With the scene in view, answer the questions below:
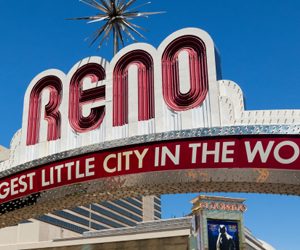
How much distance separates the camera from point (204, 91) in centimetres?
1117

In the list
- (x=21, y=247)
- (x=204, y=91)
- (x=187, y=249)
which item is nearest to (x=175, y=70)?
(x=204, y=91)

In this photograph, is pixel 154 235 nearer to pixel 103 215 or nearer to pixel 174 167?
pixel 174 167

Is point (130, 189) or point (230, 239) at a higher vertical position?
point (230, 239)

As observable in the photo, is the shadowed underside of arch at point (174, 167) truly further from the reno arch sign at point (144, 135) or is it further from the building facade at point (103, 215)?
the building facade at point (103, 215)

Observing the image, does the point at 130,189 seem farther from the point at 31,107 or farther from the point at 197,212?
the point at 197,212

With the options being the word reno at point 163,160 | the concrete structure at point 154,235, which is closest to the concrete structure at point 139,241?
the concrete structure at point 154,235

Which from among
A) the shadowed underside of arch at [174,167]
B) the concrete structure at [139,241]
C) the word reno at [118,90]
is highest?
the concrete structure at [139,241]

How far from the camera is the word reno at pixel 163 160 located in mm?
10297

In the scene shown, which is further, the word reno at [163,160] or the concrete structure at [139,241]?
the concrete structure at [139,241]

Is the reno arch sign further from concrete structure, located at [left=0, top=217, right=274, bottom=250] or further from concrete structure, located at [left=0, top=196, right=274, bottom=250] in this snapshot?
concrete structure, located at [left=0, top=196, right=274, bottom=250]

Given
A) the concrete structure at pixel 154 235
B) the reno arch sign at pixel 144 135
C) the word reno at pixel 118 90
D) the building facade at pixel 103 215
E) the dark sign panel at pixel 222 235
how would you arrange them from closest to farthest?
the reno arch sign at pixel 144 135, the word reno at pixel 118 90, the concrete structure at pixel 154 235, the dark sign panel at pixel 222 235, the building facade at pixel 103 215

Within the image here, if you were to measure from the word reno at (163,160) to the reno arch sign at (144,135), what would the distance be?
0.07 feet

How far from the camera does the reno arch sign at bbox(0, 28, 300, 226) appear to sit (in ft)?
34.5

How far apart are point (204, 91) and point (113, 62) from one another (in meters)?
2.56
